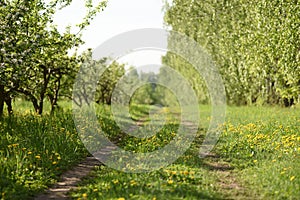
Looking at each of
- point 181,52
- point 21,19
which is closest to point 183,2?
point 181,52

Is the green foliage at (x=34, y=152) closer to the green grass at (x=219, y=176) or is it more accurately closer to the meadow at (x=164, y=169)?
the meadow at (x=164, y=169)

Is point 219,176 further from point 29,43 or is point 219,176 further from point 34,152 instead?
point 29,43

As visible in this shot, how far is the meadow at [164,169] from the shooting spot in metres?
8.10

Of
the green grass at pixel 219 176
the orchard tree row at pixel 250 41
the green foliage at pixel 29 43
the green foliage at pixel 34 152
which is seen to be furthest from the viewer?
the orchard tree row at pixel 250 41

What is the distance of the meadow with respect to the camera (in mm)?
8102

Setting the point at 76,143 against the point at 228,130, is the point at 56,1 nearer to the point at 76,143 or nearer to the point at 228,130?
the point at 76,143

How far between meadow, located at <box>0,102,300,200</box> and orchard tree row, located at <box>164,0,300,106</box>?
9532mm

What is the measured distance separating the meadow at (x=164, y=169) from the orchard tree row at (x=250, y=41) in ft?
31.3

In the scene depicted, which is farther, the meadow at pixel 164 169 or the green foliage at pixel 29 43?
the green foliage at pixel 29 43

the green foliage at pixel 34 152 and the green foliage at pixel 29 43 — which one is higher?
the green foliage at pixel 29 43

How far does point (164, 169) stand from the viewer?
9867 mm

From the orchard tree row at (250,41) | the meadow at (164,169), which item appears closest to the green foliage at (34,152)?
the meadow at (164,169)

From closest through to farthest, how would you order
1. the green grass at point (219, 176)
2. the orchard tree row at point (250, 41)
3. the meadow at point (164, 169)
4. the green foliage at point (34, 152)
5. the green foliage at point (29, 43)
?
1. the green grass at point (219, 176)
2. the meadow at point (164, 169)
3. the green foliage at point (34, 152)
4. the green foliage at point (29, 43)
5. the orchard tree row at point (250, 41)

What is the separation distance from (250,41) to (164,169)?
1901 centimetres
